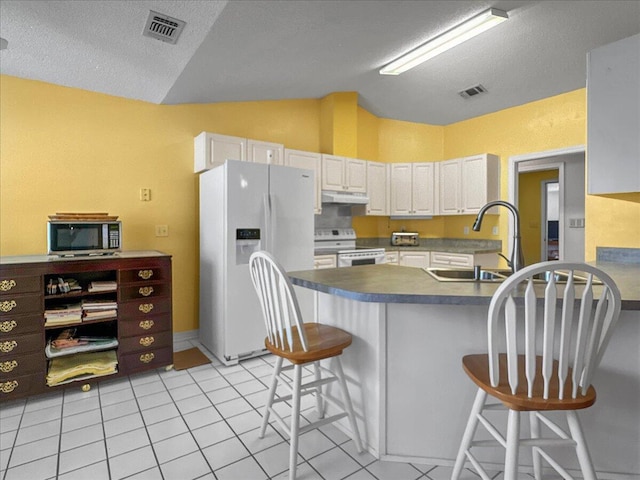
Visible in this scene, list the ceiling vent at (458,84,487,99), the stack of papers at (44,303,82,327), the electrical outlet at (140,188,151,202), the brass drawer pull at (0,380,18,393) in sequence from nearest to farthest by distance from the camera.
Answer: the brass drawer pull at (0,380,18,393)
the stack of papers at (44,303,82,327)
the electrical outlet at (140,188,151,202)
the ceiling vent at (458,84,487,99)

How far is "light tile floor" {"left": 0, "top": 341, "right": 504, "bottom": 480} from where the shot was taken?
5.45 ft

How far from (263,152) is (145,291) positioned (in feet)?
6.06

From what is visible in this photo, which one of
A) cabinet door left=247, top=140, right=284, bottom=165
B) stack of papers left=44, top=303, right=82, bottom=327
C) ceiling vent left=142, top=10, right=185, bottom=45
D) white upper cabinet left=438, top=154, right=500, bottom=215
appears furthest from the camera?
white upper cabinet left=438, top=154, right=500, bottom=215

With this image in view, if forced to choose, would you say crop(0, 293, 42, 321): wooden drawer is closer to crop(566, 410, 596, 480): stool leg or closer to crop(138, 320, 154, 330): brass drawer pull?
crop(138, 320, 154, 330): brass drawer pull

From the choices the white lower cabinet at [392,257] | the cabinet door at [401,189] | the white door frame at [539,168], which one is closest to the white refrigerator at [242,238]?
the white lower cabinet at [392,257]

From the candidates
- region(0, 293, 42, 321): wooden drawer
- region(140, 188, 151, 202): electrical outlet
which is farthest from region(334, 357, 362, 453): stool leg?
region(140, 188, 151, 202): electrical outlet

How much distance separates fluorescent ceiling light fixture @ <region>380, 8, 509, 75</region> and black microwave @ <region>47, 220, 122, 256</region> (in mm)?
2957

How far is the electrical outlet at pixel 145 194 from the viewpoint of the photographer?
129 inches

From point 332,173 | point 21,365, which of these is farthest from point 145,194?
point 332,173

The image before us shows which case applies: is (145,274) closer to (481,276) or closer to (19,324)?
(19,324)

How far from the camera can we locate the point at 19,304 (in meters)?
2.29

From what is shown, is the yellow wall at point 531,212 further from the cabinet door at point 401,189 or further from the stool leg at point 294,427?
the stool leg at point 294,427

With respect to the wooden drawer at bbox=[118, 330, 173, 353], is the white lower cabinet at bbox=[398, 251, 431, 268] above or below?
above

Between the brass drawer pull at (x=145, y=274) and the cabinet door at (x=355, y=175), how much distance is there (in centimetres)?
257
